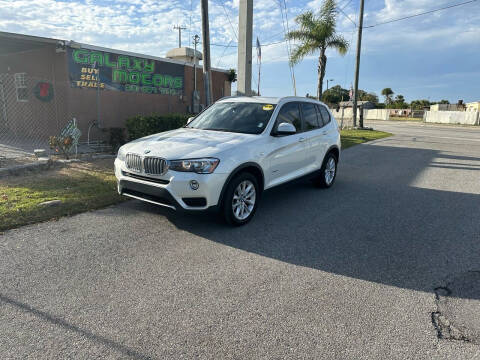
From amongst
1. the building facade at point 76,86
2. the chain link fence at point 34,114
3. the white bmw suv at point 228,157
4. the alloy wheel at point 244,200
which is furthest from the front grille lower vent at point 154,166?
the building facade at point 76,86

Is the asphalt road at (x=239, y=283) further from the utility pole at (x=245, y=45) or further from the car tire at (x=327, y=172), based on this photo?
the utility pole at (x=245, y=45)

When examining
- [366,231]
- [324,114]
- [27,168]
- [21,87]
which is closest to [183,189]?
[366,231]

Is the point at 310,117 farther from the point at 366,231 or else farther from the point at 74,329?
the point at 74,329

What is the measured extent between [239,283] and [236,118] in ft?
10.3

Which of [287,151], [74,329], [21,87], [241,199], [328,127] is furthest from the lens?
[21,87]

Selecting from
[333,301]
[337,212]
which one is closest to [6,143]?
[337,212]

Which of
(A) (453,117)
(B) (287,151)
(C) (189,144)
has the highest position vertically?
(A) (453,117)

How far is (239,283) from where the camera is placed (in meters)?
3.46

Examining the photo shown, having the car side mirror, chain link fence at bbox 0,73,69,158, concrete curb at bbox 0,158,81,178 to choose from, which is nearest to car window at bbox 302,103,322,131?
the car side mirror

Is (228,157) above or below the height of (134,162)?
above

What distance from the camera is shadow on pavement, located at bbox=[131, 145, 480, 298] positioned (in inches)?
154

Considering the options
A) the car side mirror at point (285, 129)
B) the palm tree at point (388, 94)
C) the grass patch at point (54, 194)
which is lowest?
the grass patch at point (54, 194)

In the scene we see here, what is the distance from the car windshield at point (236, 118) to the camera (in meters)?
5.61

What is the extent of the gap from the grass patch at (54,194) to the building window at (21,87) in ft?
25.8
